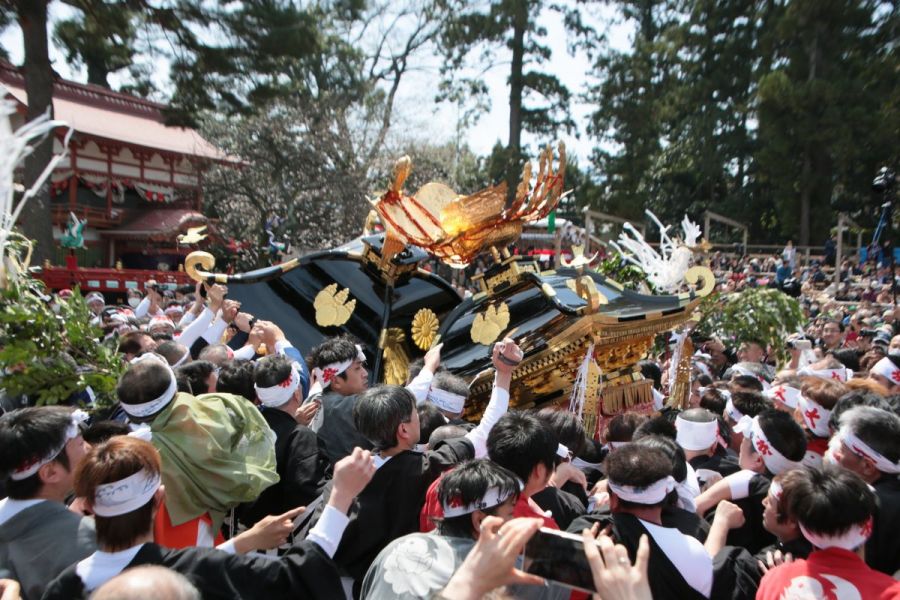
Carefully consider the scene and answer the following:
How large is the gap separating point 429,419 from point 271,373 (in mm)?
687

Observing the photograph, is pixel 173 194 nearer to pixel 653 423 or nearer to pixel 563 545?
pixel 653 423

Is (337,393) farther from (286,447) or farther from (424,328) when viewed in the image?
(424,328)

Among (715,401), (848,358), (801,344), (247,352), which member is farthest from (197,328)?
(848,358)

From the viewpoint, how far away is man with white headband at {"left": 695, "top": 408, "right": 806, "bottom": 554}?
2518mm

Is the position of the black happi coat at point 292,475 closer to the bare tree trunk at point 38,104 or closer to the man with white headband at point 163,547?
the man with white headband at point 163,547

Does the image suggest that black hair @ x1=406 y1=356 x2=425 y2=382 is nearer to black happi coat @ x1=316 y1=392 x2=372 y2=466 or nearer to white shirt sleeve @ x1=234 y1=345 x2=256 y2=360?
white shirt sleeve @ x1=234 y1=345 x2=256 y2=360

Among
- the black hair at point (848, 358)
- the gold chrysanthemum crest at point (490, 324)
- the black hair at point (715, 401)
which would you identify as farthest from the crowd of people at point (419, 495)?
the black hair at point (848, 358)

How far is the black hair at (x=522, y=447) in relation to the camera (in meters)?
2.35

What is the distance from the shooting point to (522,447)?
2346mm

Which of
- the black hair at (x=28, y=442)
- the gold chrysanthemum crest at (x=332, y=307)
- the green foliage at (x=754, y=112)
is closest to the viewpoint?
the black hair at (x=28, y=442)

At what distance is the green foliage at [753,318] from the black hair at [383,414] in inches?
207

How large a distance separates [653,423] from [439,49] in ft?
68.1

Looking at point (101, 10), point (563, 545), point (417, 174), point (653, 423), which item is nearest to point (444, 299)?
point (653, 423)

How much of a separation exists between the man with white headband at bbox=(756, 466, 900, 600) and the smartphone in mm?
703
